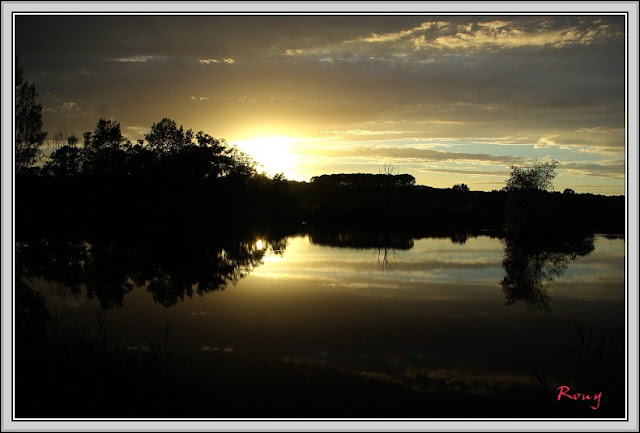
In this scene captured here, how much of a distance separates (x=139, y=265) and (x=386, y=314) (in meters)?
17.2

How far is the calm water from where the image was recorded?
501 inches

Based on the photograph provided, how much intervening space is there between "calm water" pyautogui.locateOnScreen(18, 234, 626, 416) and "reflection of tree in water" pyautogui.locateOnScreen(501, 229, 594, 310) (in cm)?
20

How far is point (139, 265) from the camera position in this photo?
97.9 ft

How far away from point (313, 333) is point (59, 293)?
11.5 meters

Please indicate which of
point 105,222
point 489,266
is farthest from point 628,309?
point 105,222

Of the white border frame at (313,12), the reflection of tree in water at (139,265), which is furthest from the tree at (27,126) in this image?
the white border frame at (313,12)

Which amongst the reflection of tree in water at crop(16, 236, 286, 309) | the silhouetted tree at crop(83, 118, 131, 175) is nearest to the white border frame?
the reflection of tree in water at crop(16, 236, 286, 309)

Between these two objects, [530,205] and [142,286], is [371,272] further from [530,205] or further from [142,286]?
[530,205]

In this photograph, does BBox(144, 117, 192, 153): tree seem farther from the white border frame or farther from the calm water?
the white border frame
